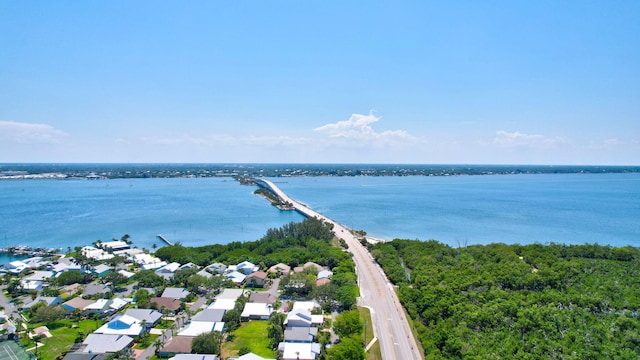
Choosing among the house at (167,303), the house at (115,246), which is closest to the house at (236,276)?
the house at (167,303)

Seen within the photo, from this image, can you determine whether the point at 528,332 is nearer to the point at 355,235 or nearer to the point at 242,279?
the point at 242,279

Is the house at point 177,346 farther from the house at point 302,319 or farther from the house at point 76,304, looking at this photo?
the house at point 76,304

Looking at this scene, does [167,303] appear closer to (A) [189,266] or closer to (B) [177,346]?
(B) [177,346]

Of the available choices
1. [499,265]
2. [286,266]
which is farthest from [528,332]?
[286,266]

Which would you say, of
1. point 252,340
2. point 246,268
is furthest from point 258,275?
point 252,340

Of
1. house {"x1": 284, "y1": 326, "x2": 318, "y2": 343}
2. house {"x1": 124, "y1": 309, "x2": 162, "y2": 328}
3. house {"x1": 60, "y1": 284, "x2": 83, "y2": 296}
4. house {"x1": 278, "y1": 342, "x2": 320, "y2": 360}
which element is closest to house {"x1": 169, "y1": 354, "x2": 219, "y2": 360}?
house {"x1": 278, "y1": 342, "x2": 320, "y2": 360}
